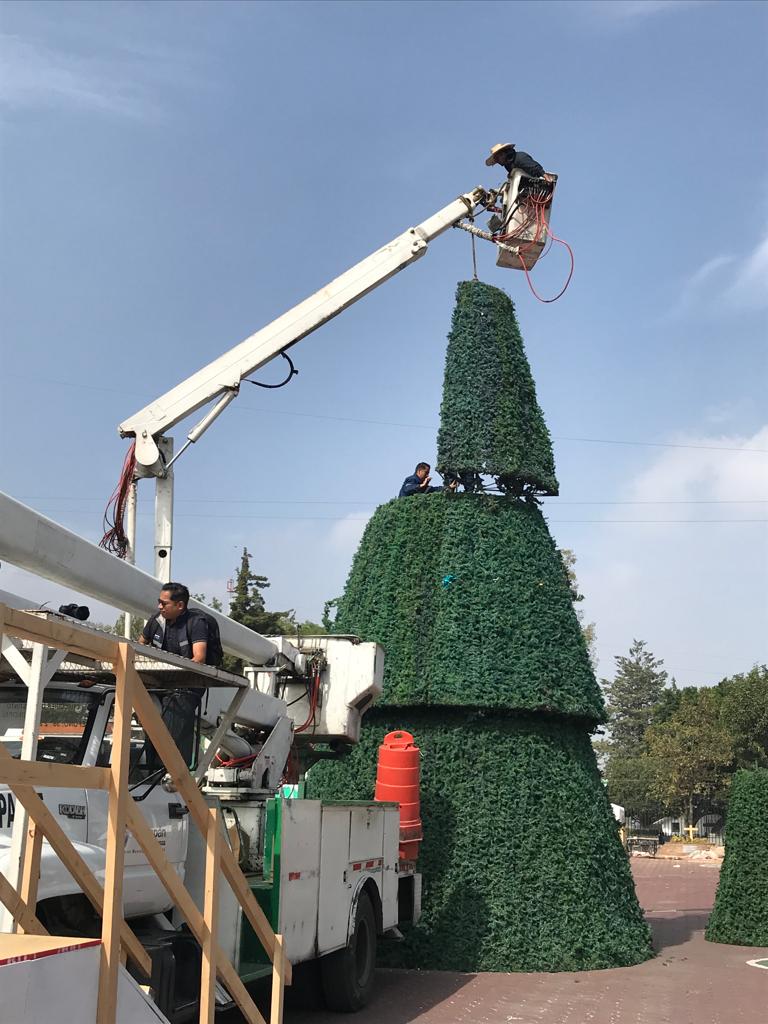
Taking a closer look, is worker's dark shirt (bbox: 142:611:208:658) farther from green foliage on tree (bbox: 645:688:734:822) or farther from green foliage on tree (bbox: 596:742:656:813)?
green foliage on tree (bbox: 596:742:656:813)

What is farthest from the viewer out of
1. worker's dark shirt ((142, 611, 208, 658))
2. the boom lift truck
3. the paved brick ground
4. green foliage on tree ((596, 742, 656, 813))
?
green foliage on tree ((596, 742, 656, 813))

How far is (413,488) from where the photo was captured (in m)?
13.1

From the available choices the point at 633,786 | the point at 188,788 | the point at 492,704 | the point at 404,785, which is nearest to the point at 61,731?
the point at 188,788

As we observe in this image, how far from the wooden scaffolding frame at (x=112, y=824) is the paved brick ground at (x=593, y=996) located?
4.01 metres

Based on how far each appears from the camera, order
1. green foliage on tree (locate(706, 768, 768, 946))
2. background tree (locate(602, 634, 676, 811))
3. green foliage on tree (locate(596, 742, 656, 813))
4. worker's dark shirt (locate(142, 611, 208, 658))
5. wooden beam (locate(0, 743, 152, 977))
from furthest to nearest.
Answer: background tree (locate(602, 634, 676, 811)) → green foliage on tree (locate(596, 742, 656, 813)) → green foliage on tree (locate(706, 768, 768, 946)) → worker's dark shirt (locate(142, 611, 208, 658)) → wooden beam (locate(0, 743, 152, 977))

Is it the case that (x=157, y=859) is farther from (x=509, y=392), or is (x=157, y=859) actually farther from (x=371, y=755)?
(x=509, y=392)

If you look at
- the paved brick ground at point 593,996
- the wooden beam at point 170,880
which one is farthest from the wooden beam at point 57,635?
the paved brick ground at point 593,996

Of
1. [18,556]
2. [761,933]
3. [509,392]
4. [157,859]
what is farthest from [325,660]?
[761,933]

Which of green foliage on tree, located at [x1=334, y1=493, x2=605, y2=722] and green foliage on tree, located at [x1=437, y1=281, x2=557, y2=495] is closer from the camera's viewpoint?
green foliage on tree, located at [x1=334, y1=493, x2=605, y2=722]

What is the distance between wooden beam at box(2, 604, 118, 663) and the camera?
3.96 metres

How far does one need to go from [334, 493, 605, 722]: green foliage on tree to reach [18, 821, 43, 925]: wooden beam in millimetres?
7135

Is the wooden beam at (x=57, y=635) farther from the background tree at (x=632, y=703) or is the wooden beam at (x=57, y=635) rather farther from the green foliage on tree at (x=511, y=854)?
the background tree at (x=632, y=703)

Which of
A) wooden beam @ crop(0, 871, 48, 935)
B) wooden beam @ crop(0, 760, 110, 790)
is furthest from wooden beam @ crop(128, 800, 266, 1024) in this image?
wooden beam @ crop(0, 871, 48, 935)

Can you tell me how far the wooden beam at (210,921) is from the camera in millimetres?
5207
